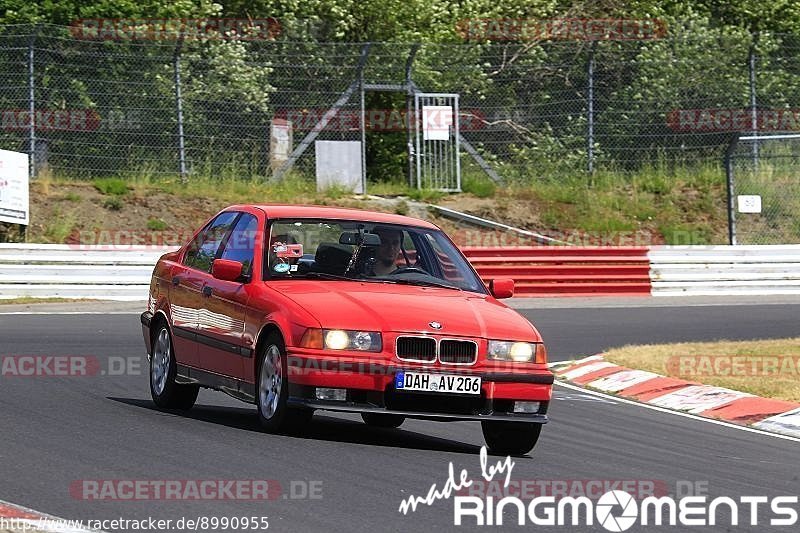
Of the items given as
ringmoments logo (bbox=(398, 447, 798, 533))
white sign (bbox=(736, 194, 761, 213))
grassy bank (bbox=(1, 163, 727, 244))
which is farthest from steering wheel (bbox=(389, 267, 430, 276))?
white sign (bbox=(736, 194, 761, 213))

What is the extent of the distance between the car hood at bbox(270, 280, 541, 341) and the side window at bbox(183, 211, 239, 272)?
122cm

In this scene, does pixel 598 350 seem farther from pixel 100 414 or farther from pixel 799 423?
pixel 100 414

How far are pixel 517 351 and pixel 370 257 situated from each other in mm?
1358

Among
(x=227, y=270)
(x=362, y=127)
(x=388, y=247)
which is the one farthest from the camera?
(x=362, y=127)

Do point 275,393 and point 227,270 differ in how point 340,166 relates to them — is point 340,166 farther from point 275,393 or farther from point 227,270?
point 275,393

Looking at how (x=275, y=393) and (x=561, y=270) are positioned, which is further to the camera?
(x=561, y=270)

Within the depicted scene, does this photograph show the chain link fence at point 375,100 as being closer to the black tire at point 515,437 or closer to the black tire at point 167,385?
the black tire at point 167,385

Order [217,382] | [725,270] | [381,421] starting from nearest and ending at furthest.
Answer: [217,382] → [381,421] → [725,270]

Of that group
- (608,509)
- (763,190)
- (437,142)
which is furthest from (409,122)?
(608,509)

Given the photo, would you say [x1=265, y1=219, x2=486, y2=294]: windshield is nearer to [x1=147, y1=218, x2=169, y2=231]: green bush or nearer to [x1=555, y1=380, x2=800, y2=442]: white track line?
[x1=555, y1=380, x2=800, y2=442]: white track line

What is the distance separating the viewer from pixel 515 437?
957cm

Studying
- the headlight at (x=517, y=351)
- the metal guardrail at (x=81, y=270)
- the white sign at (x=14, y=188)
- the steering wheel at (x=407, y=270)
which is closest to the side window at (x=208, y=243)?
the steering wheel at (x=407, y=270)

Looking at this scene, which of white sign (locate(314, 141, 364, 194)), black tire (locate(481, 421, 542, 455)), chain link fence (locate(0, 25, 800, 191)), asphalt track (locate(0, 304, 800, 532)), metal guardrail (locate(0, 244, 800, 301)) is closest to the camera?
asphalt track (locate(0, 304, 800, 532))

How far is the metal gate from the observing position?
2883 centimetres
